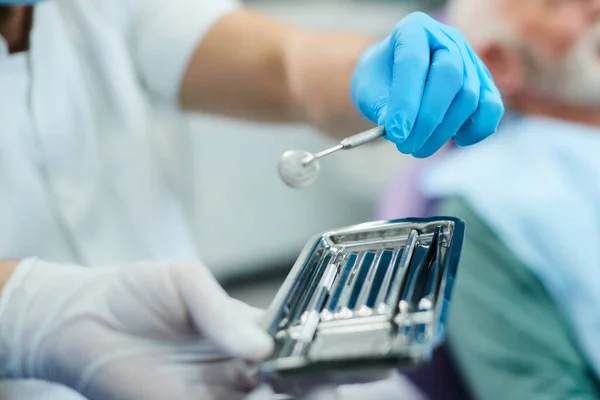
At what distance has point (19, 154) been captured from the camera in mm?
584

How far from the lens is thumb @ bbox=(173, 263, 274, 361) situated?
40 cm

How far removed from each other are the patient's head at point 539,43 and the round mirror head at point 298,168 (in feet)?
2.30

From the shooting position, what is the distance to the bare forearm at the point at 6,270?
1.53ft

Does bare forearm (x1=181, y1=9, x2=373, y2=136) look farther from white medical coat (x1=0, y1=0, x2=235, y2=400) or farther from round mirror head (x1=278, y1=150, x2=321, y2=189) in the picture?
round mirror head (x1=278, y1=150, x2=321, y2=189)

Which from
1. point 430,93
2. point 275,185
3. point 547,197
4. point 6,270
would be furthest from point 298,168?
point 275,185

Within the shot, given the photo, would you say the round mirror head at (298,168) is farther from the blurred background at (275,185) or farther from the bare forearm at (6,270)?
the blurred background at (275,185)

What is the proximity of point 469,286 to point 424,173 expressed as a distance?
288mm

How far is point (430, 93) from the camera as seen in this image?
527mm

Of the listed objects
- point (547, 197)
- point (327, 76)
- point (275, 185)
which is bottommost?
point (275, 185)

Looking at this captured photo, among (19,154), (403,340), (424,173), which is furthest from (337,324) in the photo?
(424,173)

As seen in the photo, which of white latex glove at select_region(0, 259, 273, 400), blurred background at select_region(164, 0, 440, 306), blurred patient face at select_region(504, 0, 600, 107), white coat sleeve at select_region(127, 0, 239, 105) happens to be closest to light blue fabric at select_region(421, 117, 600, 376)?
blurred patient face at select_region(504, 0, 600, 107)

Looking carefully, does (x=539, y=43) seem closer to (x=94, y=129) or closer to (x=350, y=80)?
(x=350, y=80)

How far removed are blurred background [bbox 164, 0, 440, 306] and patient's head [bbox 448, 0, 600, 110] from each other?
0.44 meters

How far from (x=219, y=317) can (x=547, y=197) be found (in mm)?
843
